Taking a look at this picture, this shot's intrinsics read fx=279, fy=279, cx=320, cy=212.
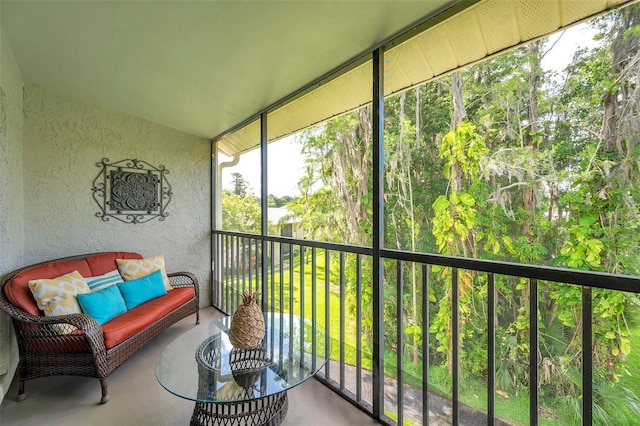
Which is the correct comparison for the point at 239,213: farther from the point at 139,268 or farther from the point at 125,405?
the point at 125,405

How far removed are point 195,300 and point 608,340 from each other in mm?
3498

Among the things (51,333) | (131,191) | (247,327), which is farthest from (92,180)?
(247,327)

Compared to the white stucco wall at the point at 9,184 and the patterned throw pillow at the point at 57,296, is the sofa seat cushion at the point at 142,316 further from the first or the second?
the white stucco wall at the point at 9,184

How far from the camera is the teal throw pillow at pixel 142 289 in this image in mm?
2660

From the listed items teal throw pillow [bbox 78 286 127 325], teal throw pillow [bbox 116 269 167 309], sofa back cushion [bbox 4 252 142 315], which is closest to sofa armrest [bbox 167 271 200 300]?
teal throw pillow [bbox 116 269 167 309]

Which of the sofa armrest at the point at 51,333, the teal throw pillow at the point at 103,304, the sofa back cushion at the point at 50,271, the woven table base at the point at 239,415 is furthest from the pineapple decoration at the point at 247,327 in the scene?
the sofa back cushion at the point at 50,271

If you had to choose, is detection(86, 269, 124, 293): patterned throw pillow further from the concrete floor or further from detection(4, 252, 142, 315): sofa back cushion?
the concrete floor

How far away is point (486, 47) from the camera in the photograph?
1.61 m

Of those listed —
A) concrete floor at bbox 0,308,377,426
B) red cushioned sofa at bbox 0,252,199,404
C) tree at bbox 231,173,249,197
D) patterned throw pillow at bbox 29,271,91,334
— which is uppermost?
tree at bbox 231,173,249,197

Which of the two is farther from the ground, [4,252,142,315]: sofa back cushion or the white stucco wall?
the white stucco wall

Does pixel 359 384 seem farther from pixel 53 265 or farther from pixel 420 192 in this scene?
pixel 53 265

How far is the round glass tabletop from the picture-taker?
144 cm

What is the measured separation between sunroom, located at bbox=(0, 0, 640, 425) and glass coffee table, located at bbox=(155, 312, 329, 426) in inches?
11.7

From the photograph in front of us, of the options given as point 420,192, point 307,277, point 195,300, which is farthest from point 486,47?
point 195,300
